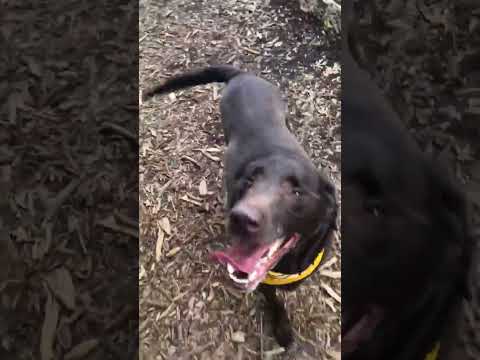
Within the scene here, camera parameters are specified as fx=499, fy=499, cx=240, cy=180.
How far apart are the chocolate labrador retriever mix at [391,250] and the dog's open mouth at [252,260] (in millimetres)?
129

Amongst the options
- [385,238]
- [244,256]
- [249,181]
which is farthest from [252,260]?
[385,238]

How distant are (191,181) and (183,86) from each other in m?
0.19

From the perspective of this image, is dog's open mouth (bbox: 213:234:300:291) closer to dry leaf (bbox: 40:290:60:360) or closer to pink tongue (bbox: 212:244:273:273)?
pink tongue (bbox: 212:244:273:273)

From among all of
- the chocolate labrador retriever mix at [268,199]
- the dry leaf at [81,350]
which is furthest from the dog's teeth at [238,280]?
the dry leaf at [81,350]

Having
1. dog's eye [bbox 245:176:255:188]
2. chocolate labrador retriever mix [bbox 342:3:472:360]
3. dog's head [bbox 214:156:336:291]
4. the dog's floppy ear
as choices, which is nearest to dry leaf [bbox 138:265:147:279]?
dog's head [bbox 214:156:336:291]

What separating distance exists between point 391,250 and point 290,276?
0.20 meters

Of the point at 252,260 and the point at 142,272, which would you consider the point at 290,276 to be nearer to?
the point at 252,260

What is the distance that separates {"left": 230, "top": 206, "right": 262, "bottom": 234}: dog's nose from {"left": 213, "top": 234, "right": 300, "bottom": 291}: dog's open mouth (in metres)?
0.03

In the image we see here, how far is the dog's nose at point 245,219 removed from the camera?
85 cm

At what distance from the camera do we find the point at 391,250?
3.03ft

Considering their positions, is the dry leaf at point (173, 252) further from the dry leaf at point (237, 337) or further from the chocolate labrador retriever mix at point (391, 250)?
the chocolate labrador retriever mix at point (391, 250)

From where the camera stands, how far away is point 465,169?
1.04 meters

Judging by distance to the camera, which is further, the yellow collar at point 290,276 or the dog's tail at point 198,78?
the dog's tail at point 198,78

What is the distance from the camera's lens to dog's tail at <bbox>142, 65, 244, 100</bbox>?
0.97 metres
